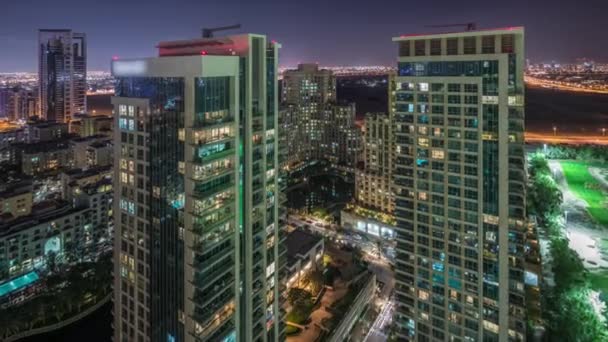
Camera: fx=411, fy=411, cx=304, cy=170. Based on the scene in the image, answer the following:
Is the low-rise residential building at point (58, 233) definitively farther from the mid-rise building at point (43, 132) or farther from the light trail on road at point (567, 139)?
the light trail on road at point (567, 139)

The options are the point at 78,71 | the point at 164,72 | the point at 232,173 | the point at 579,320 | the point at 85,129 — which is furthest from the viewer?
the point at 78,71

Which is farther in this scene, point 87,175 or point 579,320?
point 87,175

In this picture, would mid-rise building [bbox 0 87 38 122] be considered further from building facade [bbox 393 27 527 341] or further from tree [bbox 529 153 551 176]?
tree [bbox 529 153 551 176]

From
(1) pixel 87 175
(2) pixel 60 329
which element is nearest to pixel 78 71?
(1) pixel 87 175

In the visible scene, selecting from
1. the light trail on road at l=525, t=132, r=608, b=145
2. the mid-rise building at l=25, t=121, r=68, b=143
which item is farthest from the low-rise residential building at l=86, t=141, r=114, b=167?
the light trail on road at l=525, t=132, r=608, b=145

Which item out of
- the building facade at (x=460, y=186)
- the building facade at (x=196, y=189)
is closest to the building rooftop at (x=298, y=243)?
the building facade at (x=460, y=186)

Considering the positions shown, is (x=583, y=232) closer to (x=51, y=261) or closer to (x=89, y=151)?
(x=51, y=261)

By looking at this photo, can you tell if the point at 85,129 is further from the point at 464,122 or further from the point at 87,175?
the point at 464,122
